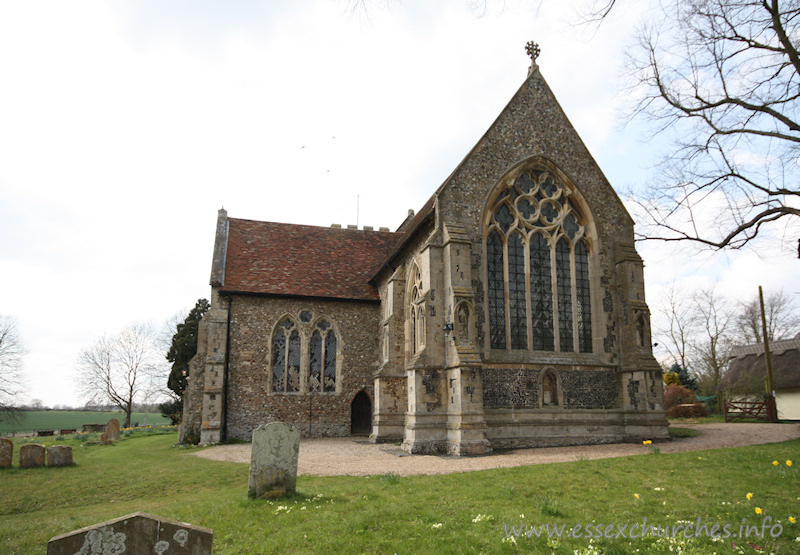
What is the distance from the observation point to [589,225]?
18.0m

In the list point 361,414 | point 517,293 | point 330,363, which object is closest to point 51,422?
point 330,363

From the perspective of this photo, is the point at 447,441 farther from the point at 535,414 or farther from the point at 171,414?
the point at 171,414

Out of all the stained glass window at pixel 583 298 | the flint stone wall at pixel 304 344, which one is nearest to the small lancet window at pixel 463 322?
the stained glass window at pixel 583 298

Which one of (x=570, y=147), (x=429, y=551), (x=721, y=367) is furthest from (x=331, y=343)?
(x=721, y=367)

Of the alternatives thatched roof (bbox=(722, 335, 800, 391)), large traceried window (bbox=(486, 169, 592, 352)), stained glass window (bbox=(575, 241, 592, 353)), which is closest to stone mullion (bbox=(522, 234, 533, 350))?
large traceried window (bbox=(486, 169, 592, 352))

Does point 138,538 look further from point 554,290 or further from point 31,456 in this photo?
point 31,456

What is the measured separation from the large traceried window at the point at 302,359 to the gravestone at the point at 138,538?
18.8 meters

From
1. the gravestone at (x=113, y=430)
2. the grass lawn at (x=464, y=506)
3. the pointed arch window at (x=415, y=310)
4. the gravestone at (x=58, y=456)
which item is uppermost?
the pointed arch window at (x=415, y=310)

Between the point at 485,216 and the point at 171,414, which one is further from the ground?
the point at 485,216

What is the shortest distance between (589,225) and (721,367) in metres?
27.6

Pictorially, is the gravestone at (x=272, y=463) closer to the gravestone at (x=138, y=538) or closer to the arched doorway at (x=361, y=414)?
the gravestone at (x=138, y=538)

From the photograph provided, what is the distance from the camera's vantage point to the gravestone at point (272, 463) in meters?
8.30

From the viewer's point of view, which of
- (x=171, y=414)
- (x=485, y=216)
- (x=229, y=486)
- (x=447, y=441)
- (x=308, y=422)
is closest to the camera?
(x=229, y=486)

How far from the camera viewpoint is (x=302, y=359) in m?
22.7
